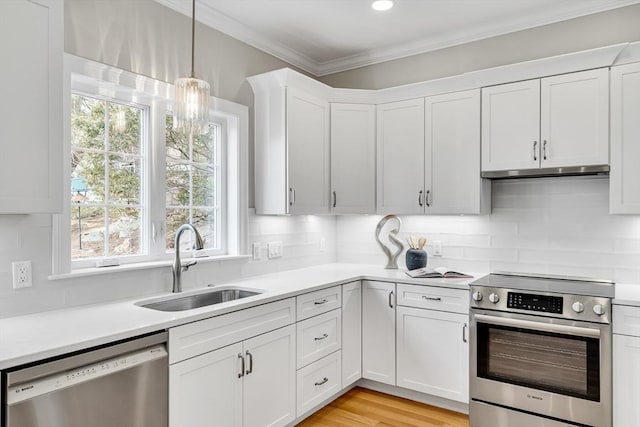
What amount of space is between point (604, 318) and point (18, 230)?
303 cm

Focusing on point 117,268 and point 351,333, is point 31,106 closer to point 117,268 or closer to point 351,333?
point 117,268

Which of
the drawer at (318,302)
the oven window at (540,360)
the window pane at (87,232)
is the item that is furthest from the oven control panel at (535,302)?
the window pane at (87,232)

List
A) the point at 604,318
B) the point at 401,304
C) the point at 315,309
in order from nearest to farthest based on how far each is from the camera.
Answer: the point at 604,318 → the point at 315,309 → the point at 401,304

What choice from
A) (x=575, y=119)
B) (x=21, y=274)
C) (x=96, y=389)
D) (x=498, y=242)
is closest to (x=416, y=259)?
(x=498, y=242)

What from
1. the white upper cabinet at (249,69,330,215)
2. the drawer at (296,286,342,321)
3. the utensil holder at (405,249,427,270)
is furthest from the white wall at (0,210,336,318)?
the utensil holder at (405,249,427,270)

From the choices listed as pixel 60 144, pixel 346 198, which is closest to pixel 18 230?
pixel 60 144

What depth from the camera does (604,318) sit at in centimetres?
245

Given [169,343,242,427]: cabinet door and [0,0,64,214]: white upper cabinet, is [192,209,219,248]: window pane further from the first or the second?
[0,0,64,214]: white upper cabinet

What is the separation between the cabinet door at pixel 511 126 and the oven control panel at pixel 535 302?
0.88 m

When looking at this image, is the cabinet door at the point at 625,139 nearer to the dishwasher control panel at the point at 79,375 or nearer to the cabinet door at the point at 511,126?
the cabinet door at the point at 511,126

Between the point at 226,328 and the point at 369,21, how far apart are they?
2367 millimetres

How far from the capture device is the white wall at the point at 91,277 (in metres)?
2.01

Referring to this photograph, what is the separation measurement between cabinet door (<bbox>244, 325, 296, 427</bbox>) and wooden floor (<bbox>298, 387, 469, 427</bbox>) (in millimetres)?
343

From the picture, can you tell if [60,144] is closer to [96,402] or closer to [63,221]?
[63,221]
